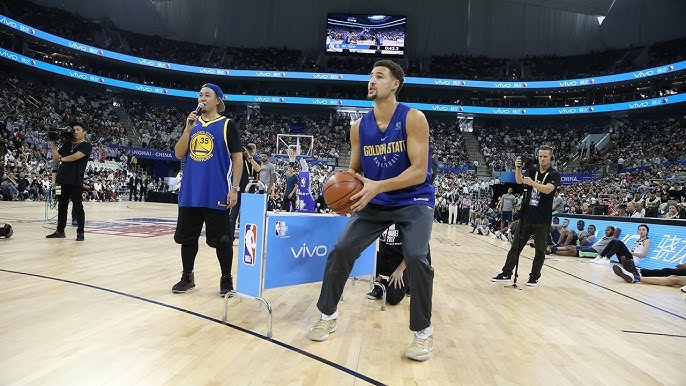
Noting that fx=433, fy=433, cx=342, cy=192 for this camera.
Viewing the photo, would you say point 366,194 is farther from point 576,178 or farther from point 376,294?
point 576,178

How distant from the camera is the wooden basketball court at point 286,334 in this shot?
92.2 inches

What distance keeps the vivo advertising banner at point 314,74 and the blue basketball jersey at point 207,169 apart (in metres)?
31.9

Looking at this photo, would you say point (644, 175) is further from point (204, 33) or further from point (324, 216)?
point (204, 33)

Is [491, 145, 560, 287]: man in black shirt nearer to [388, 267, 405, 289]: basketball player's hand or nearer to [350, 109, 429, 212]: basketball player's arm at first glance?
[388, 267, 405, 289]: basketball player's hand

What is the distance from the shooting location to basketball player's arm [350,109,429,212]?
267 centimetres

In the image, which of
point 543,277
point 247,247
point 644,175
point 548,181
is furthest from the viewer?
point 644,175

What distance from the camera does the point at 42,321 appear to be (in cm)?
288

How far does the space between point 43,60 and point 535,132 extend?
1496 inches

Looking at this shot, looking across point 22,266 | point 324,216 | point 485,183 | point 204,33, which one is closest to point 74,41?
point 204,33

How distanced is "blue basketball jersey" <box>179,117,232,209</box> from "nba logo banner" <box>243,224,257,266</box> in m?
0.65

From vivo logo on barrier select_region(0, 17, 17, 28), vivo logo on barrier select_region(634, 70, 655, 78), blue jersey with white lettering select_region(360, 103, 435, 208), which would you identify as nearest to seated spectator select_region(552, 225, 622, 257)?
blue jersey with white lettering select_region(360, 103, 435, 208)

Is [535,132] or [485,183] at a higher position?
[535,132]

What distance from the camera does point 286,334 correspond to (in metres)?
3.08

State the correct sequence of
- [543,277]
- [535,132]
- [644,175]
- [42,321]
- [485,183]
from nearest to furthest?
[42,321] < [543,277] < [644,175] < [485,183] < [535,132]
